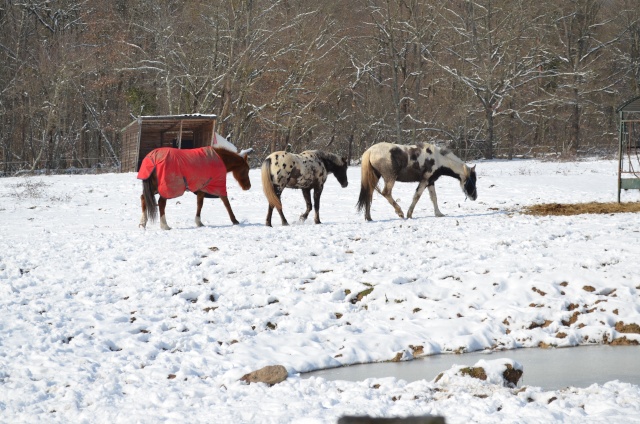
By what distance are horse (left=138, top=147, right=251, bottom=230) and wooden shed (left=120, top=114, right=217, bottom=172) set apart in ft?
47.4

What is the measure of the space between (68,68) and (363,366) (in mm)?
36563

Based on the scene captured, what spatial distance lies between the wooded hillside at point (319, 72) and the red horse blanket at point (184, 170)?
23.8m

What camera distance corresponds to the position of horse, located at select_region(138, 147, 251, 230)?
1489 centimetres

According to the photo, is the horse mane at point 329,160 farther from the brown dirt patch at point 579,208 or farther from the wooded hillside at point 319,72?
the wooded hillside at point 319,72

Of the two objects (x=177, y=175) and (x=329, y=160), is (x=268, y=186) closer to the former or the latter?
(x=177, y=175)

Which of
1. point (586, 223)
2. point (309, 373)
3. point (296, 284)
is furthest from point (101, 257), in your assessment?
point (586, 223)

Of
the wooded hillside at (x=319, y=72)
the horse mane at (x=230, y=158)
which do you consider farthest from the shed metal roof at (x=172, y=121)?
the horse mane at (x=230, y=158)

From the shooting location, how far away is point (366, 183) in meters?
16.2

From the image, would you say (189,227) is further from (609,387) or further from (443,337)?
(609,387)

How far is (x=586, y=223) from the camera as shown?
13891 millimetres

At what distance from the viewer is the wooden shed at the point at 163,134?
30331 millimetres

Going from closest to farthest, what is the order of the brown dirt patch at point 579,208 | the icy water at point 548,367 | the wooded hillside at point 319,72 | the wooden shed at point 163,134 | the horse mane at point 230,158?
the icy water at point 548,367
the brown dirt patch at point 579,208
the horse mane at point 230,158
the wooden shed at point 163,134
the wooded hillside at point 319,72

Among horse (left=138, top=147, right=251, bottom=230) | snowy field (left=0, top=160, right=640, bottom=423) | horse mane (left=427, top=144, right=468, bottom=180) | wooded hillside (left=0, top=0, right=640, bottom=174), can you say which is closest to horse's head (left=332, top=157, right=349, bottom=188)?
snowy field (left=0, top=160, right=640, bottom=423)

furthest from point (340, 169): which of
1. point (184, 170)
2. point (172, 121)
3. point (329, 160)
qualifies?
point (172, 121)
